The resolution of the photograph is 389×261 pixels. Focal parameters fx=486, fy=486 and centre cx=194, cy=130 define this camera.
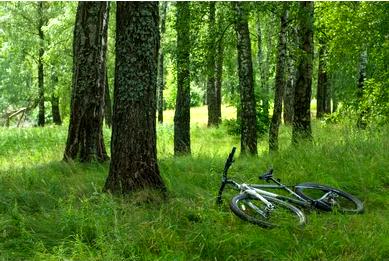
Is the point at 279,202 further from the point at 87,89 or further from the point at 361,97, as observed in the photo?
the point at 361,97

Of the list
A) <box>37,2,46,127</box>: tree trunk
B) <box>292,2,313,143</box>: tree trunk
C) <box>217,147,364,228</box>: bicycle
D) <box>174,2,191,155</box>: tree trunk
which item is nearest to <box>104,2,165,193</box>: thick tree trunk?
<box>217,147,364,228</box>: bicycle

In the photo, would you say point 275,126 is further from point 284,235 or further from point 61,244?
point 61,244

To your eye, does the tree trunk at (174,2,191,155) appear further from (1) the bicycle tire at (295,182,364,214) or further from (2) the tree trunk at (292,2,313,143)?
(1) the bicycle tire at (295,182,364,214)

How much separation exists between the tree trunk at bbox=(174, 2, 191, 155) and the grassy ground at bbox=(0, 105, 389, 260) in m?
4.76

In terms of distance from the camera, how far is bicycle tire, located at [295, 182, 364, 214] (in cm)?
739

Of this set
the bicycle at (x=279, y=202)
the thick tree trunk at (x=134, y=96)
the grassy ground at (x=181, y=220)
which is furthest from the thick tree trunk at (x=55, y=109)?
the bicycle at (x=279, y=202)

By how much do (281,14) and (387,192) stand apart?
22.7ft

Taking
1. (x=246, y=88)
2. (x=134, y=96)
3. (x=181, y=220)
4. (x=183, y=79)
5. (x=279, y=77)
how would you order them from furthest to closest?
(x=279, y=77)
(x=183, y=79)
(x=246, y=88)
(x=134, y=96)
(x=181, y=220)

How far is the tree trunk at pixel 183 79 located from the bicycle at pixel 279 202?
6.09m

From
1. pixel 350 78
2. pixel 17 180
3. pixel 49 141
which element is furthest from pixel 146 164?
pixel 350 78

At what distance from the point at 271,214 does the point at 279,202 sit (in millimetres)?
242

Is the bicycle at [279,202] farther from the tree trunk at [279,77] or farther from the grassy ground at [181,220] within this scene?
the tree trunk at [279,77]

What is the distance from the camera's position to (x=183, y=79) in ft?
46.2

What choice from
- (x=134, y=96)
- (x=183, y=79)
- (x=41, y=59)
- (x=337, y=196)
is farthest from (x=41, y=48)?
(x=337, y=196)
